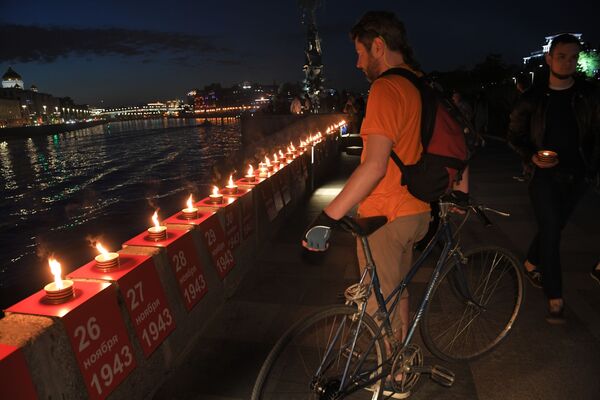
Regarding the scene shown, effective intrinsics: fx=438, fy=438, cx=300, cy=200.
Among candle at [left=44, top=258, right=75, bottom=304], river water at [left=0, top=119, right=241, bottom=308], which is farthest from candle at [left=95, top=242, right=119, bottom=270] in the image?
river water at [left=0, top=119, right=241, bottom=308]

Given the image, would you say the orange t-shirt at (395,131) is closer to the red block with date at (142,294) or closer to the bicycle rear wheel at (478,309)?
the bicycle rear wheel at (478,309)

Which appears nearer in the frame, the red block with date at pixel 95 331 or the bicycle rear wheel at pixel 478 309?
the red block with date at pixel 95 331

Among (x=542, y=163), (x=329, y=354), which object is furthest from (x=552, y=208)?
(x=329, y=354)

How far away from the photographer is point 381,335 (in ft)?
8.92

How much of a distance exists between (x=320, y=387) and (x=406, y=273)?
0.97m

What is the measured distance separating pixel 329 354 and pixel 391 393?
83 centimetres

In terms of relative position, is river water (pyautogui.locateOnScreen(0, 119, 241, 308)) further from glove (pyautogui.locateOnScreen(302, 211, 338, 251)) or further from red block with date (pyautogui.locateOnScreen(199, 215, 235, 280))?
glove (pyautogui.locateOnScreen(302, 211, 338, 251))

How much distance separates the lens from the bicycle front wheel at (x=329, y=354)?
91.0 inches

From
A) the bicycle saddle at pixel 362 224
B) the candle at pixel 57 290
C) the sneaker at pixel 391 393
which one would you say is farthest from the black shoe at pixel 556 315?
the candle at pixel 57 290

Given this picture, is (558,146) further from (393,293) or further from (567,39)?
(393,293)

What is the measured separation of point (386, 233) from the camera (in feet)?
9.30

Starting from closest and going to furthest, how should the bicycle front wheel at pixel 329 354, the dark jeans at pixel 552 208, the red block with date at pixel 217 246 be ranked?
the bicycle front wheel at pixel 329 354, the dark jeans at pixel 552 208, the red block with date at pixel 217 246

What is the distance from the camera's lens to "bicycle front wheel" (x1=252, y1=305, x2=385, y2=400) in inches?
91.0

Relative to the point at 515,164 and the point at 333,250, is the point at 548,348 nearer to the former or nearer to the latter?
the point at 333,250
